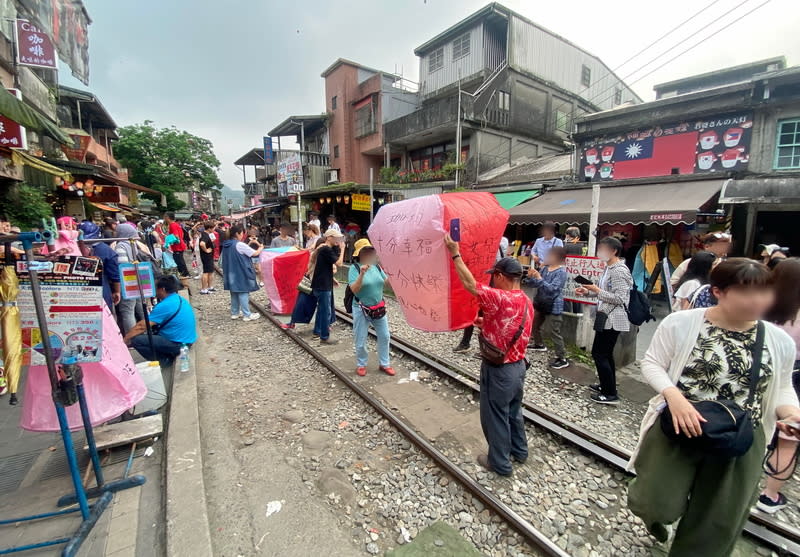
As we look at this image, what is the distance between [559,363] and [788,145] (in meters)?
8.76

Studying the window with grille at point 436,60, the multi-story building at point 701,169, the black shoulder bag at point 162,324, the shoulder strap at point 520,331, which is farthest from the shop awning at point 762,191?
the window with grille at point 436,60

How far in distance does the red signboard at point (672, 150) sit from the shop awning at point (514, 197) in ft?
5.83

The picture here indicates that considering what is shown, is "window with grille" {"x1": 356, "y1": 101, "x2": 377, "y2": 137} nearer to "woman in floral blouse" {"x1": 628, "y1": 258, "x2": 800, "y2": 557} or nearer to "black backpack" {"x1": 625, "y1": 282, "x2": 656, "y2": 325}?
"black backpack" {"x1": 625, "y1": 282, "x2": 656, "y2": 325}

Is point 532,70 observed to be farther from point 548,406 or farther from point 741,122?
point 548,406

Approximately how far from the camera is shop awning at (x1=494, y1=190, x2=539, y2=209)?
1285cm

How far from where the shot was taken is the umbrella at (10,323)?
8.29 feet

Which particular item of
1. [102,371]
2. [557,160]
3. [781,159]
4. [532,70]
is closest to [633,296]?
[102,371]

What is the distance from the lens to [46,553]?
2434 mm

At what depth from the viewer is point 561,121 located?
19.2 metres

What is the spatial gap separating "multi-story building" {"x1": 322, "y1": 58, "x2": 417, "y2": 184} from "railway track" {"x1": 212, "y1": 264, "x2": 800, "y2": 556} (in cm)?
1823

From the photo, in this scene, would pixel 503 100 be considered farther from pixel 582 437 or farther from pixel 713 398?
pixel 713 398

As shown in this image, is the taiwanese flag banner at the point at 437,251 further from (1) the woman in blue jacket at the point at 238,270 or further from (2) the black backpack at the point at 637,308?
(1) the woman in blue jacket at the point at 238,270

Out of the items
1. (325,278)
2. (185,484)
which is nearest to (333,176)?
(325,278)

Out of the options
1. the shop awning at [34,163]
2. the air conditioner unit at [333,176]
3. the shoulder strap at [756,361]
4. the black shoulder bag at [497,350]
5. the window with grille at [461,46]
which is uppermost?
the window with grille at [461,46]
